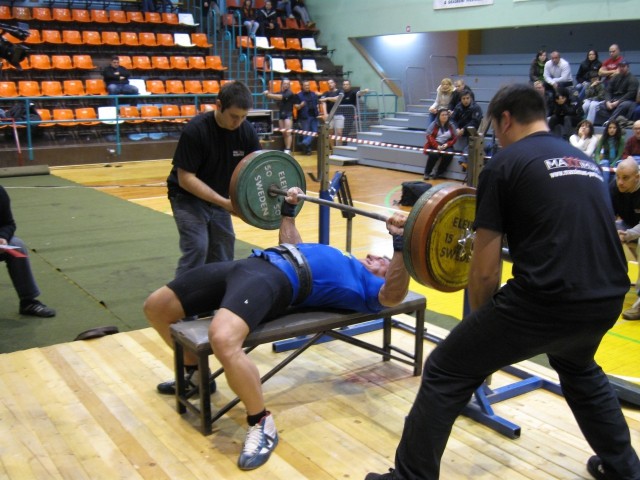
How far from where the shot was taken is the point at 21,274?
3.83 metres

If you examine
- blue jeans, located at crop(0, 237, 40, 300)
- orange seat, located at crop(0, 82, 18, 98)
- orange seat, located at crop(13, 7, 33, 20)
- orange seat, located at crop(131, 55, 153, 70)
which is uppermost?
orange seat, located at crop(13, 7, 33, 20)

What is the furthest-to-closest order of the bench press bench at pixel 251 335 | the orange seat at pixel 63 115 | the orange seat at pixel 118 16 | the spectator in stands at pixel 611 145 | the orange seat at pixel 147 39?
the orange seat at pixel 118 16, the orange seat at pixel 147 39, the orange seat at pixel 63 115, the spectator in stands at pixel 611 145, the bench press bench at pixel 251 335

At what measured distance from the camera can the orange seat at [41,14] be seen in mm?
11883

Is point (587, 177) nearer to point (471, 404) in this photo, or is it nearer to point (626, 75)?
point (471, 404)

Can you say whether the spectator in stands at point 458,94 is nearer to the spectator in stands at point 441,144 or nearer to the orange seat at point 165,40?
the spectator in stands at point 441,144

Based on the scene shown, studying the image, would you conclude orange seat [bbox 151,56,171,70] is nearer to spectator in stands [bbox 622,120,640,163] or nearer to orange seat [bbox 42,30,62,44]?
orange seat [bbox 42,30,62,44]

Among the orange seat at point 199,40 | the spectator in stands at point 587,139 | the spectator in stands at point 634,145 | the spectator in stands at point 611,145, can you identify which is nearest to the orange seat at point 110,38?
the orange seat at point 199,40

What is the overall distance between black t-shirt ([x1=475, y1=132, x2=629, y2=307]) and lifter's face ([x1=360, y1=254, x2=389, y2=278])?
1031 mm

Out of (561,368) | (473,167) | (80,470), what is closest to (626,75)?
(473,167)

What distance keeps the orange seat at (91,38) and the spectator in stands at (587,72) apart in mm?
8052

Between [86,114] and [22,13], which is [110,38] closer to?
[22,13]

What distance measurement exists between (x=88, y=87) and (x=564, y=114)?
7.44m

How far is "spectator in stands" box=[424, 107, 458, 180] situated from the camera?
9.40m

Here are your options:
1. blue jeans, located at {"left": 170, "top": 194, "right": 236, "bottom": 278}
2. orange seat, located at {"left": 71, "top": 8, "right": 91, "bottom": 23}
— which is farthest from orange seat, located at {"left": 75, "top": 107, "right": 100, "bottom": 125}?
blue jeans, located at {"left": 170, "top": 194, "right": 236, "bottom": 278}
